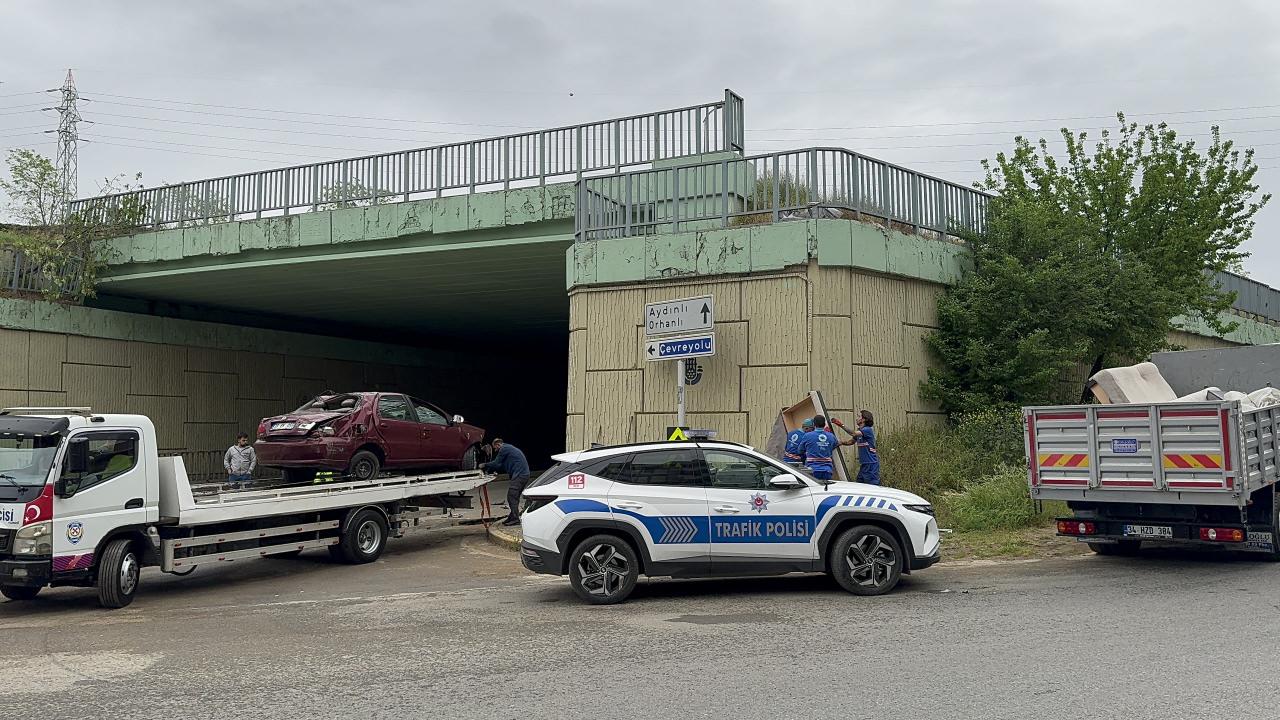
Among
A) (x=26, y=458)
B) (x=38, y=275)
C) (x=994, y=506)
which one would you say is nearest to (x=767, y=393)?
(x=994, y=506)

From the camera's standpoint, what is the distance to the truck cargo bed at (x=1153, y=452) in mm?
10273

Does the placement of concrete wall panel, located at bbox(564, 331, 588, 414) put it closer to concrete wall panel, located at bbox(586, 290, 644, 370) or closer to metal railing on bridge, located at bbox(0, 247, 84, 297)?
concrete wall panel, located at bbox(586, 290, 644, 370)

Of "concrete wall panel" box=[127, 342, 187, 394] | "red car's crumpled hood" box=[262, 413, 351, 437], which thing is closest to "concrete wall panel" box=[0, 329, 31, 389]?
"concrete wall panel" box=[127, 342, 187, 394]

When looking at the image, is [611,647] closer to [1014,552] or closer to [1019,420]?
[1014,552]

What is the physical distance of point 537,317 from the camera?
2852 cm

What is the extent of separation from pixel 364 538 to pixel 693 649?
25.2ft

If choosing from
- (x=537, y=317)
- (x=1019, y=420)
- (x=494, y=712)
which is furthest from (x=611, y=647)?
(x=537, y=317)

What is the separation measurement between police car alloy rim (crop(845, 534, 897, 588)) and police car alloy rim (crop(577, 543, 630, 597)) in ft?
7.19

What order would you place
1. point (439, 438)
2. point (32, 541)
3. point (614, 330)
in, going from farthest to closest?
point (614, 330) → point (439, 438) → point (32, 541)

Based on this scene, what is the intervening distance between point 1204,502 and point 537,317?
2022 centimetres

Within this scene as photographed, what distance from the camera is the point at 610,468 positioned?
10.2 meters

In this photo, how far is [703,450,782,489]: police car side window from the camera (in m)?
10.1

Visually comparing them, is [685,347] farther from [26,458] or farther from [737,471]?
[26,458]

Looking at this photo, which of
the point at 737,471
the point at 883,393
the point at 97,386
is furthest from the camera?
the point at 97,386
